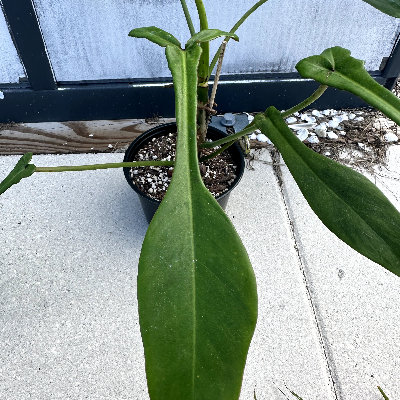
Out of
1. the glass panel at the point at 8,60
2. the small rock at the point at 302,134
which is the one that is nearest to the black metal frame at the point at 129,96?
the glass panel at the point at 8,60

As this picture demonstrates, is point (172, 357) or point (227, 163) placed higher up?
point (172, 357)

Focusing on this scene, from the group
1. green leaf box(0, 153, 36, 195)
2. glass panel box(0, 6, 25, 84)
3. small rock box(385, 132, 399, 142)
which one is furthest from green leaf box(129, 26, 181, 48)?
small rock box(385, 132, 399, 142)

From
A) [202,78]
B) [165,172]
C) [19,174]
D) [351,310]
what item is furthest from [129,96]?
[351,310]

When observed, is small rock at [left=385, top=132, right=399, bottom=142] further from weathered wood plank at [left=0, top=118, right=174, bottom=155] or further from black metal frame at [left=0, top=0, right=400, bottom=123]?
weathered wood plank at [left=0, top=118, right=174, bottom=155]

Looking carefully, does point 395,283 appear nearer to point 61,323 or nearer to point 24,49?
point 61,323

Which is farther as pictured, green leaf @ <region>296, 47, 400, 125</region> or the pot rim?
the pot rim

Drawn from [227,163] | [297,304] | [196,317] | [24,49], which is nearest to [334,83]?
[196,317]
